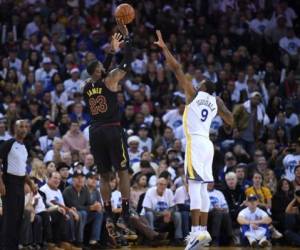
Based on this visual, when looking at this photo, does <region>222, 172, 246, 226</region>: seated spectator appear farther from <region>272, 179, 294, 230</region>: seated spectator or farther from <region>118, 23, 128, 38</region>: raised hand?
<region>118, 23, 128, 38</region>: raised hand


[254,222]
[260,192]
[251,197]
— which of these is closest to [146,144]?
[260,192]

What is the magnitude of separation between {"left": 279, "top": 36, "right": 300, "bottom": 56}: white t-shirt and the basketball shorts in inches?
502

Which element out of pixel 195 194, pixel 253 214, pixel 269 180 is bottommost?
pixel 253 214


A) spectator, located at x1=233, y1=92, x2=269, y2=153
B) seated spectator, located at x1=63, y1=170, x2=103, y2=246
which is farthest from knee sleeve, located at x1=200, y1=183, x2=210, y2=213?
spectator, located at x1=233, y1=92, x2=269, y2=153

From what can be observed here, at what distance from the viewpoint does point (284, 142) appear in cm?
2017

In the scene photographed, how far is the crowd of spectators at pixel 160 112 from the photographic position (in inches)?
639

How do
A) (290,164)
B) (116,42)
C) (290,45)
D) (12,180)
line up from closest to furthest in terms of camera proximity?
(116,42) < (12,180) < (290,164) < (290,45)

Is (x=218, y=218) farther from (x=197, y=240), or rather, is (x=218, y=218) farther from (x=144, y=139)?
(x=197, y=240)

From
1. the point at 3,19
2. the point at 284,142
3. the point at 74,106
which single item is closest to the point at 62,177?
the point at 74,106

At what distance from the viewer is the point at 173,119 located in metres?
20.1

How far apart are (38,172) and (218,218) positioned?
3744mm

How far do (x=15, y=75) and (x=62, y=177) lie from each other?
452 centimetres

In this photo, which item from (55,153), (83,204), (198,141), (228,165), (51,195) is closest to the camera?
(198,141)

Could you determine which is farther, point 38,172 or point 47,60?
point 47,60
